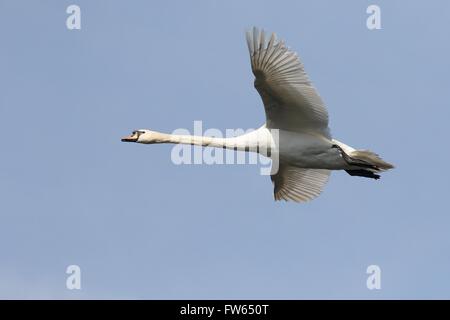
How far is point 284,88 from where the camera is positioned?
24422 millimetres

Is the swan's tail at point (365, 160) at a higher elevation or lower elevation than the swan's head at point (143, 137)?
lower

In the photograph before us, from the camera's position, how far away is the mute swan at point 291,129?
24.0m

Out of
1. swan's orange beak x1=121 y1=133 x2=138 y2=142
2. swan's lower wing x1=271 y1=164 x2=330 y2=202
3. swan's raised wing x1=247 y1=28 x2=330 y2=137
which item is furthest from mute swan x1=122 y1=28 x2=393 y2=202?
swan's lower wing x1=271 y1=164 x2=330 y2=202

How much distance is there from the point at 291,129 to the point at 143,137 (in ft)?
10.3

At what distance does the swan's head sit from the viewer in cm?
2631

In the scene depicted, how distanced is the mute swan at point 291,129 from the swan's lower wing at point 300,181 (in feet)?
3.78

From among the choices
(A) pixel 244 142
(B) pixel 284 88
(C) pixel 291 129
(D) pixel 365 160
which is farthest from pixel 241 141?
(D) pixel 365 160

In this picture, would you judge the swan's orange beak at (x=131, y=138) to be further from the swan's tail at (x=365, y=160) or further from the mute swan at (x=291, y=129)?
the swan's tail at (x=365, y=160)

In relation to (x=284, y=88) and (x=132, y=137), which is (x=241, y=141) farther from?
(x=132, y=137)

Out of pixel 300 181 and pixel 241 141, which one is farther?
pixel 300 181

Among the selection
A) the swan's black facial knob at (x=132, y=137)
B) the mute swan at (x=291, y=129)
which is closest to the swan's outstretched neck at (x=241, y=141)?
the mute swan at (x=291, y=129)
